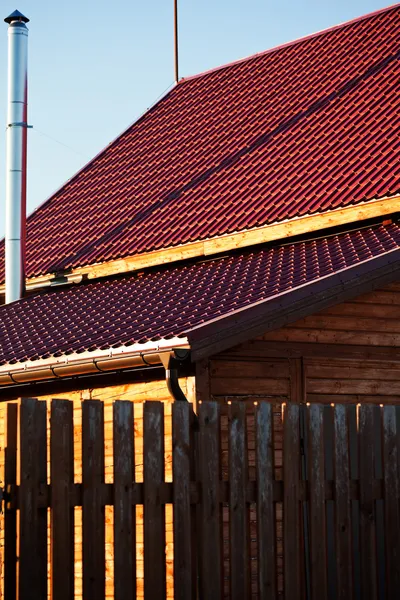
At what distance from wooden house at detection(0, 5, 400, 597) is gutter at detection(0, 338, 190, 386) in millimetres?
20

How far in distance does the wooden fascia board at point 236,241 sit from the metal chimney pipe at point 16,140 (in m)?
1.15

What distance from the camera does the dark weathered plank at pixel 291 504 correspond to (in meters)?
7.23

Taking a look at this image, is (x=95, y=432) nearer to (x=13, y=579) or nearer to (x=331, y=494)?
(x=13, y=579)

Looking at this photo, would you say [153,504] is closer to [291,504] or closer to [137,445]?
[291,504]

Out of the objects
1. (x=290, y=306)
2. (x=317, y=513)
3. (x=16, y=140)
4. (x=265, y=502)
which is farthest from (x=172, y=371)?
(x=16, y=140)

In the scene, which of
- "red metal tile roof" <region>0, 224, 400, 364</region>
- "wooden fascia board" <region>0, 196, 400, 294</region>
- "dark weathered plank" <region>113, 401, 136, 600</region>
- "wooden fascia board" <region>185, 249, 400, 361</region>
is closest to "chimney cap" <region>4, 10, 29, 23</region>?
"wooden fascia board" <region>0, 196, 400, 294</region>

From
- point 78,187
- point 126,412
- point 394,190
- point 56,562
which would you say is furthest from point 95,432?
point 78,187

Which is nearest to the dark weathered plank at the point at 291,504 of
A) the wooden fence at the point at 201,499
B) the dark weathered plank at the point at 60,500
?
the wooden fence at the point at 201,499

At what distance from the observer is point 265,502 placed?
7.14m

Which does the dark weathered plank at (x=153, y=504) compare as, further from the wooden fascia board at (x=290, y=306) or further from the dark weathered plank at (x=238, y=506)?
the wooden fascia board at (x=290, y=306)

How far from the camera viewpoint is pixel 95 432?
6.39 meters

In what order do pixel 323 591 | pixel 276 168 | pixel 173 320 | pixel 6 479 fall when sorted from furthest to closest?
pixel 276 168 < pixel 173 320 < pixel 323 591 < pixel 6 479

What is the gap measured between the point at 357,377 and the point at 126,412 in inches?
204

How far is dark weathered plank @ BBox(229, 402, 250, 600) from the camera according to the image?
6.96m
